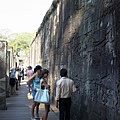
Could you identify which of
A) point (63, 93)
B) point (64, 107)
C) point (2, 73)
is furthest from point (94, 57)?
point (2, 73)

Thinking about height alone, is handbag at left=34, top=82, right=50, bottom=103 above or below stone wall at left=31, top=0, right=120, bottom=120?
below

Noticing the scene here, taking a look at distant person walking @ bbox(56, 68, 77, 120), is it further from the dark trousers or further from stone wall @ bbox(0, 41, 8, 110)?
stone wall @ bbox(0, 41, 8, 110)

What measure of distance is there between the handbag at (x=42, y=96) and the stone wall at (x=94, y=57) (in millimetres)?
780

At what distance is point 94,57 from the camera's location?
23.4ft

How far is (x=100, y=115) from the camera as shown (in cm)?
646

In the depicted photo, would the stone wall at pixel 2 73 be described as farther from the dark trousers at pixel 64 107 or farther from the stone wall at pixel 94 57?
the dark trousers at pixel 64 107

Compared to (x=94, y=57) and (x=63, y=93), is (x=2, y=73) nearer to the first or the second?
(x=63, y=93)

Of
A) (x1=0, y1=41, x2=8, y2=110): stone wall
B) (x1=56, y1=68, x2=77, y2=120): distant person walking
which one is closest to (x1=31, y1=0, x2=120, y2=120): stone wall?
(x1=56, y1=68, x2=77, y2=120): distant person walking

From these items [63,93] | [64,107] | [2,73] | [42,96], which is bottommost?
[64,107]

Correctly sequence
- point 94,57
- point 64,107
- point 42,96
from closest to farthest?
point 94,57 → point 64,107 → point 42,96

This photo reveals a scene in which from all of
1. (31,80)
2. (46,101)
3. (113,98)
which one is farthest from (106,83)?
(31,80)

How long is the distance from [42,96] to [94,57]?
2.57 m

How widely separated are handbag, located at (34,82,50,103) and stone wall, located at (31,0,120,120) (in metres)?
0.78

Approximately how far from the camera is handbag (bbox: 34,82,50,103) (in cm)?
909
